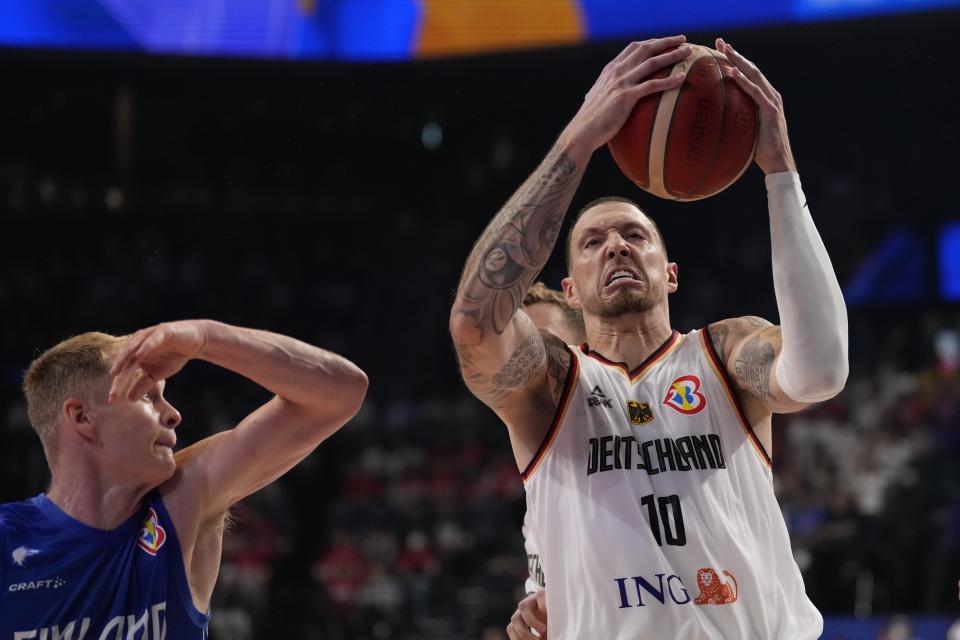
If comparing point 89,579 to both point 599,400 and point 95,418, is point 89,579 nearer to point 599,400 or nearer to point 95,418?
point 95,418

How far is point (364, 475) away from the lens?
15.3 m

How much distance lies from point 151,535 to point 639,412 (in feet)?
5.20

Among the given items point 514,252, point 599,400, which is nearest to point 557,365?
point 599,400

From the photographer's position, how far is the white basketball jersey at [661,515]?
3.38 meters

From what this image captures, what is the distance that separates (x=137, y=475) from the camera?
11.1 feet

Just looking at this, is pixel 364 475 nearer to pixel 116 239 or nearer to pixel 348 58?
pixel 348 58

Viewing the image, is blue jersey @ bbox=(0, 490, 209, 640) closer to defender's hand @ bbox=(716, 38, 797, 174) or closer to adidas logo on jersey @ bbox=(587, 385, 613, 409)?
adidas logo on jersey @ bbox=(587, 385, 613, 409)

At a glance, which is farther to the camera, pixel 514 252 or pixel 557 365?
pixel 557 365

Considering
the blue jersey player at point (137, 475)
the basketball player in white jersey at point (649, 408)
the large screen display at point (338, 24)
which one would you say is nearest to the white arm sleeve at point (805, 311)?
the basketball player in white jersey at point (649, 408)

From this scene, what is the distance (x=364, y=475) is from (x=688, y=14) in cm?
732

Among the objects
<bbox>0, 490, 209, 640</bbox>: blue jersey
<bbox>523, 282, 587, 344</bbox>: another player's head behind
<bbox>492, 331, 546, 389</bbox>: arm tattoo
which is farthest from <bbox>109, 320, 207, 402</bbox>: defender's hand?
<bbox>523, 282, 587, 344</bbox>: another player's head behind

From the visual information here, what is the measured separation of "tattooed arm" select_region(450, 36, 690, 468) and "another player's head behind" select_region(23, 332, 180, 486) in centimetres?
95

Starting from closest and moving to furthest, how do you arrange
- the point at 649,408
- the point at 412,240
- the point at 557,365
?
the point at 649,408 < the point at 557,365 < the point at 412,240

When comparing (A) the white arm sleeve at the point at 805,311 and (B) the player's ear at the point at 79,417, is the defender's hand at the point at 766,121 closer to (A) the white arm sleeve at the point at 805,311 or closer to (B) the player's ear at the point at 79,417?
(A) the white arm sleeve at the point at 805,311
